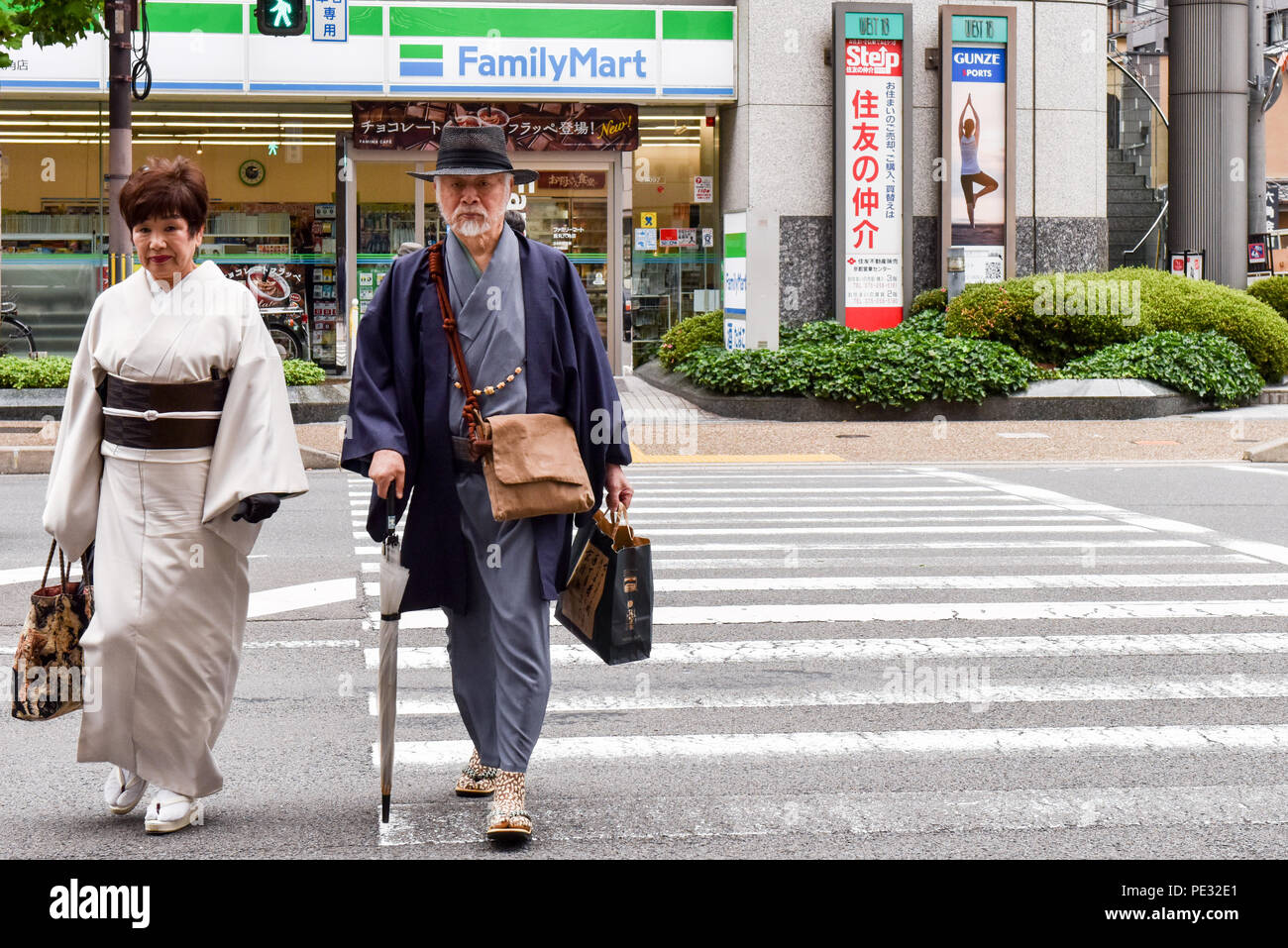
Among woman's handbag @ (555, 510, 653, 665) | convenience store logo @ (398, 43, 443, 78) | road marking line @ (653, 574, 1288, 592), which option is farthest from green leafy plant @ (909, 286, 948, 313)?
woman's handbag @ (555, 510, 653, 665)

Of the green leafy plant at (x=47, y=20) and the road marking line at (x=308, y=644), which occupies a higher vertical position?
the green leafy plant at (x=47, y=20)

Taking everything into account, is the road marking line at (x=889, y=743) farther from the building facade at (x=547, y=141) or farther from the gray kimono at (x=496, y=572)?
the building facade at (x=547, y=141)

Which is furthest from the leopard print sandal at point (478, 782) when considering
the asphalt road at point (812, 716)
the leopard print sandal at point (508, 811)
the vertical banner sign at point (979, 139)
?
the vertical banner sign at point (979, 139)

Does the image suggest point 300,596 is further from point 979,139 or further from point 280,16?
point 979,139

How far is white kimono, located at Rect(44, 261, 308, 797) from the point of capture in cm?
468

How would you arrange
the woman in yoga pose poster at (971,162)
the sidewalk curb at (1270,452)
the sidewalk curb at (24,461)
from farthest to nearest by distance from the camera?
the woman in yoga pose poster at (971,162)
the sidewalk curb at (1270,452)
the sidewalk curb at (24,461)

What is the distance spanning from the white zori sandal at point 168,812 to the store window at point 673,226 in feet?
61.1

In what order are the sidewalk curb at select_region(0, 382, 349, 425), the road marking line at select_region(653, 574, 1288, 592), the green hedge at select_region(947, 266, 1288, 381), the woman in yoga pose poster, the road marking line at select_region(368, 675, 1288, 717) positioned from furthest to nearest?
the woman in yoga pose poster → the green hedge at select_region(947, 266, 1288, 381) → the sidewalk curb at select_region(0, 382, 349, 425) → the road marking line at select_region(653, 574, 1288, 592) → the road marking line at select_region(368, 675, 1288, 717)

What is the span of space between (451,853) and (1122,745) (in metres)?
2.50

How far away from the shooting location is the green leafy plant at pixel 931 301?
21.7m

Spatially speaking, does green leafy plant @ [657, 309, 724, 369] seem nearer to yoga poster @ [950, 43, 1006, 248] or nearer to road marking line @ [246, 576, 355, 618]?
yoga poster @ [950, 43, 1006, 248]

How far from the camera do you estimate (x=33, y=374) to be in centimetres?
1803

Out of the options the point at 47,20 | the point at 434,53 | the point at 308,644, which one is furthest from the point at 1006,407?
the point at 308,644

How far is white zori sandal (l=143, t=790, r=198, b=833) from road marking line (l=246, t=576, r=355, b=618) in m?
3.35
